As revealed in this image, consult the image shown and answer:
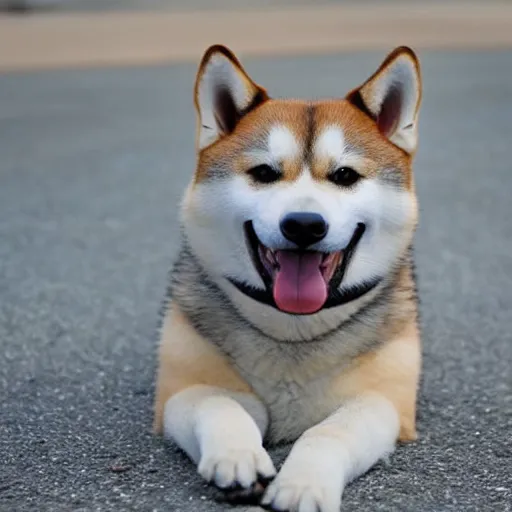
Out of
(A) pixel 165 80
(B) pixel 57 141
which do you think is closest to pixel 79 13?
(A) pixel 165 80

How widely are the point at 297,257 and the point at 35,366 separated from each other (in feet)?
5.53

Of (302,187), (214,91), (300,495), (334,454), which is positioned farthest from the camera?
(214,91)

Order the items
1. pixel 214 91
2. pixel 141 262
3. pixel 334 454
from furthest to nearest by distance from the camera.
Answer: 1. pixel 141 262
2. pixel 214 91
3. pixel 334 454

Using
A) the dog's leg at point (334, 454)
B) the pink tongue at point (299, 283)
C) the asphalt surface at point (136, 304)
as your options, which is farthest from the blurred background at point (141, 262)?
the pink tongue at point (299, 283)

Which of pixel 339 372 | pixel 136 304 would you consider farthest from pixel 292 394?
pixel 136 304

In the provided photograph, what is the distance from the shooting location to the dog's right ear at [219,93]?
149 inches

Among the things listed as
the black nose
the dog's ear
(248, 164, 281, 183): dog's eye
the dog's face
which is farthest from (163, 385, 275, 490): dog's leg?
the dog's ear

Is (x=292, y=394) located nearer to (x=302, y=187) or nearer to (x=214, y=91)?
(x=302, y=187)

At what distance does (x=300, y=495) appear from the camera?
9.96 ft

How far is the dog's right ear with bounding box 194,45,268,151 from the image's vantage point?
3795 millimetres

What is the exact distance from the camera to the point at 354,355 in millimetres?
3697

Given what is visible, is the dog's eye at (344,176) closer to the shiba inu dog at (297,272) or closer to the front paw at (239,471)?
the shiba inu dog at (297,272)

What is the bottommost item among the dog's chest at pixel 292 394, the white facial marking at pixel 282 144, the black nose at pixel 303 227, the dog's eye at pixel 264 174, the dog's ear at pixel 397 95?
the dog's chest at pixel 292 394

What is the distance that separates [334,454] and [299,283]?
0.54m
